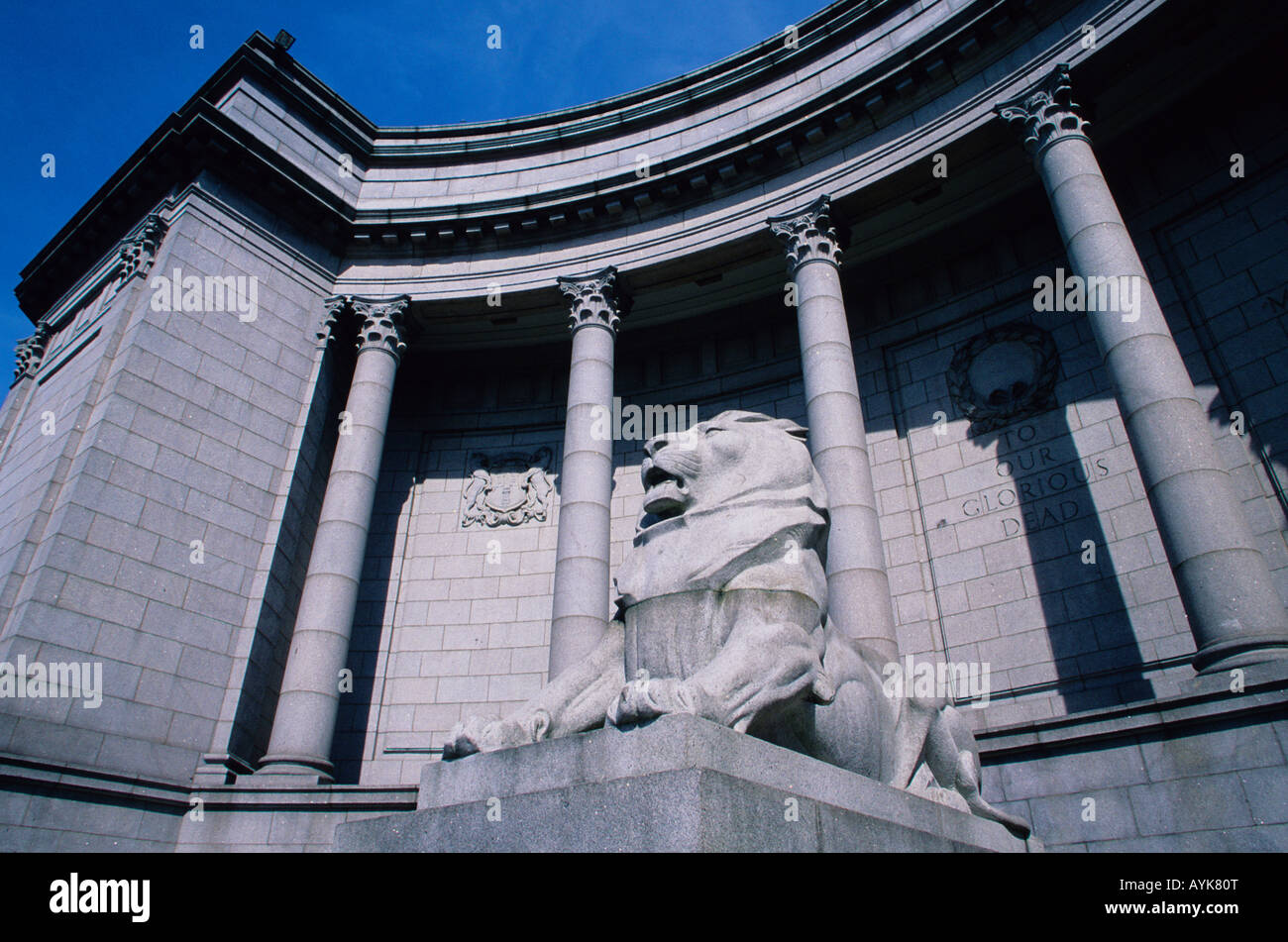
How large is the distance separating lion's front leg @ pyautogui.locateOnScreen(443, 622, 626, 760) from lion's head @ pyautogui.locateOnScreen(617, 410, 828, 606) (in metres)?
0.49

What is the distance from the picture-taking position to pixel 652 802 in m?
4.01

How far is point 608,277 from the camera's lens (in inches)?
766

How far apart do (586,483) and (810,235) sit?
23.1 feet

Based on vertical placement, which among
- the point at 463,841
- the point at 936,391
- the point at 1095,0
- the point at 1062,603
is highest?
the point at 1095,0

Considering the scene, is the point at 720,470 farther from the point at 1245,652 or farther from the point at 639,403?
the point at 639,403

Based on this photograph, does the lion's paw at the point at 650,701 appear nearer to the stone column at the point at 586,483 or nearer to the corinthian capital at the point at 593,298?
the stone column at the point at 586,483

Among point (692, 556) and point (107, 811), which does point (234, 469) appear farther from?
point (692, 556)

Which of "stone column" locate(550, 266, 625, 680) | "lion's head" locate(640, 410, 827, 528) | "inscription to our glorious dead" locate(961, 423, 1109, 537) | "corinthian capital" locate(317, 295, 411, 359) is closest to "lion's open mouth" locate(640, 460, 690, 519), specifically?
"lion's head" locate(640, 410, 827, 528)

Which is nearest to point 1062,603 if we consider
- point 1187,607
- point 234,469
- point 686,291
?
point 1187,607

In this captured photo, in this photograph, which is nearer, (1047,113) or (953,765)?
(953,765)

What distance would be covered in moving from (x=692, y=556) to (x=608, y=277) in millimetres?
14612
